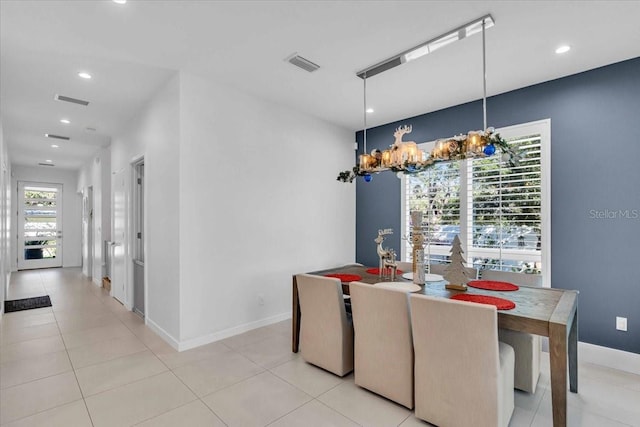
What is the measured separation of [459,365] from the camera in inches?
75.7

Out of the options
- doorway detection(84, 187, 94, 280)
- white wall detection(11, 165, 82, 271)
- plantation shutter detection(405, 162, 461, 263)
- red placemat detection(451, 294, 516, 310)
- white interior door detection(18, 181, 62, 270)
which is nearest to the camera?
red placemat detection(451, 294, 516, 310)

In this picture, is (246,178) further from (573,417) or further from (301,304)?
(573,417)

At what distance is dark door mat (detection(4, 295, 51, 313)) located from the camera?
15.8 ft

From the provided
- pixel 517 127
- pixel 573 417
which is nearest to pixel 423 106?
pixel 517 127

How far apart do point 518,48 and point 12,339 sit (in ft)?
19.8

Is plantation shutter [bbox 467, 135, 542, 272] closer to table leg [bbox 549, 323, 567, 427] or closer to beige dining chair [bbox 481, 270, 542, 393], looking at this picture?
beige dining chair [bbox 481, 270, 542, 393]

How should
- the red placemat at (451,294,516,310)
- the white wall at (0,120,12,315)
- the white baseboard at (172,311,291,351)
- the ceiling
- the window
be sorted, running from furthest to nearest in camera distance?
the white wall at (0,120,12,315) < the window < the white baseboard at (172,311,291,351) < the ceiling < the red placemat at (451,294,516,310)

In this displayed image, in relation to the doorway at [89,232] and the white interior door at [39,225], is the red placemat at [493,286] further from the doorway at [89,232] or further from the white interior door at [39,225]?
the white interior door at [39,225]

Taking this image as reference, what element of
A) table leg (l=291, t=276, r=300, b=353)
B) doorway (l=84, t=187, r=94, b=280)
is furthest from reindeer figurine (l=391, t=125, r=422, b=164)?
doorway (l=84, t=187, r=94, b=280)

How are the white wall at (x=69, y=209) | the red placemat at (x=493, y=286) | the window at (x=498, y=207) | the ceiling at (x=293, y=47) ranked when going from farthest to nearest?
1. the white wall at (x=69, y=209)
2. the window at (x=498, y=207)
3. the red placemat at (x=493, y=286)
4. the ceiling at (x=293, y=47)

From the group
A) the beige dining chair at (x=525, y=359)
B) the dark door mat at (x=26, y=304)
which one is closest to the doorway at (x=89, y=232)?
the dark door mat at (x=26, y=304)

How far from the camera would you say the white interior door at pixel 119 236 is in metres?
4.76

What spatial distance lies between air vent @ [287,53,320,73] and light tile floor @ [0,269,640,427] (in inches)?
113

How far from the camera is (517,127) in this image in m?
3.67
